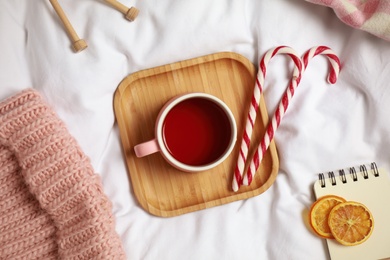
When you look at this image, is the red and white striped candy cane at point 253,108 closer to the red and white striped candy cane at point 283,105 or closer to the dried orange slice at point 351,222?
the red and white striped candy cane at point 283,105

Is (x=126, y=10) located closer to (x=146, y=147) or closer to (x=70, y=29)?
(x=70, y=29)

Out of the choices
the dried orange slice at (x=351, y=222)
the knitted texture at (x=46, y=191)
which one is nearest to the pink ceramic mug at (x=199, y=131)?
the knitted texture at (x=46, y=191)

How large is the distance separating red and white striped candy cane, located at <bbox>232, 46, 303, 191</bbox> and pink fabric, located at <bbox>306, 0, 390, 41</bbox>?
0.38 ft

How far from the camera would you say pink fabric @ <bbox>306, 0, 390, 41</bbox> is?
958 mm

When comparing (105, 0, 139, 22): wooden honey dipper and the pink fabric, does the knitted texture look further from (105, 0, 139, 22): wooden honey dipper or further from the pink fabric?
the pink fabric

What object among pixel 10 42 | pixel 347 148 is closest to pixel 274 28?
pixel 347 148

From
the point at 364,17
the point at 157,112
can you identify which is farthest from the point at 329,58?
the point at 157,112

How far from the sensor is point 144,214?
99cm

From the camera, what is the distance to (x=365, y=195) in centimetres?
101

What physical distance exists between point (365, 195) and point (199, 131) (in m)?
0.38

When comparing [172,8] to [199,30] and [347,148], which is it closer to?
[199,30]

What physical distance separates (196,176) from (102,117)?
0.22 m

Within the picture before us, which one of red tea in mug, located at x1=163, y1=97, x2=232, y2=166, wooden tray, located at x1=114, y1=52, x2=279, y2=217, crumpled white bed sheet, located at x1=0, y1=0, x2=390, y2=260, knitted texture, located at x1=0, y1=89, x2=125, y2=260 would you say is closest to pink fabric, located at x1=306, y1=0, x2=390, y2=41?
crumpled white bed sheet, located at x1=0, y1=0, x2=390, y2=260

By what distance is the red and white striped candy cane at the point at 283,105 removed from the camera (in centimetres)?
97
